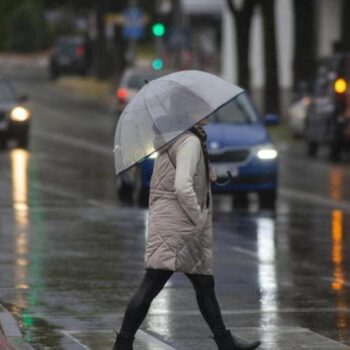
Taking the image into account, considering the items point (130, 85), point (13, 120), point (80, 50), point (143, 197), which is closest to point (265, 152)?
point (143, 197)

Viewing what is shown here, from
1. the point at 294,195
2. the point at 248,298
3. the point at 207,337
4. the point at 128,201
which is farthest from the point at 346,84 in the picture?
the point at 207,337

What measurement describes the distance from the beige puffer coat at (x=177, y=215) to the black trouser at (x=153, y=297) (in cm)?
10

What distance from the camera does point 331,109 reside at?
1219 inches

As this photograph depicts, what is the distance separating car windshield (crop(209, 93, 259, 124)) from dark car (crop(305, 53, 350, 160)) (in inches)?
365

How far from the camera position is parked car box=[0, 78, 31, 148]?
31.9m

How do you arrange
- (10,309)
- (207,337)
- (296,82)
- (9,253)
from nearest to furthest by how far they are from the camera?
(207,337) < (10,309) < (9,253) < (296,82)

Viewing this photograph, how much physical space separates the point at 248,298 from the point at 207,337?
194 cm

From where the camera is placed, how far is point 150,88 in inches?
372

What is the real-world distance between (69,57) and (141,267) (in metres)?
57.0

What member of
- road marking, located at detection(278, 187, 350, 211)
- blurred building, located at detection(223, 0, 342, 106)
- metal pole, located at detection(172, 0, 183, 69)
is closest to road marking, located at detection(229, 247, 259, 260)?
road marking, located at detection(278, 187, 350, 211)

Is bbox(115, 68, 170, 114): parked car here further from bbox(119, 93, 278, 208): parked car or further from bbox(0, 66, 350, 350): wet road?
bbox(119, 93, 278, 208): parked car

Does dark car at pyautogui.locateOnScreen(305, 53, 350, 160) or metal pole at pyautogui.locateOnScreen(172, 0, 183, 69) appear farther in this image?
metal pole at pyautogui.locateOnScreen(172, 0, 183, 69)

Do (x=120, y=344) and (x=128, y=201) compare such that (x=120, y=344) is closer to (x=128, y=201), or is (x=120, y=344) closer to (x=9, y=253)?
(x=9, y=253)

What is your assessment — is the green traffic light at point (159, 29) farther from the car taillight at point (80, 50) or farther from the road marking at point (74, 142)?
the car taillight at point (80, 50)
